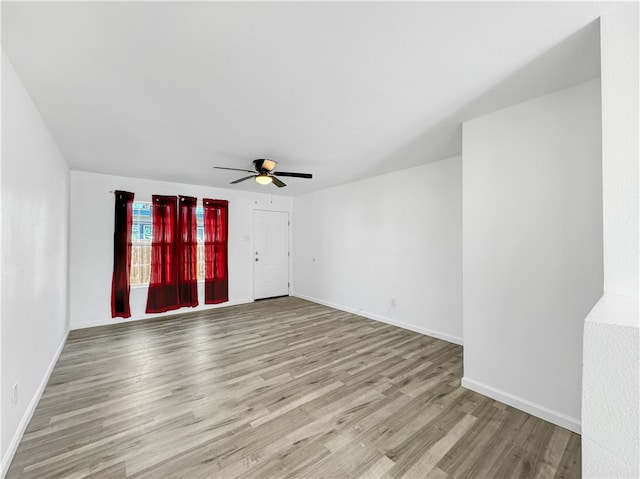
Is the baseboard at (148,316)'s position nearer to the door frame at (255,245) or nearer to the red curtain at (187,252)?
the red curtain at (187,252)

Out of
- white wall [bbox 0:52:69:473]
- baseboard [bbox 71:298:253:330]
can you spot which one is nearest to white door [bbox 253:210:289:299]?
baseboard [bbox 71:298:253:330]

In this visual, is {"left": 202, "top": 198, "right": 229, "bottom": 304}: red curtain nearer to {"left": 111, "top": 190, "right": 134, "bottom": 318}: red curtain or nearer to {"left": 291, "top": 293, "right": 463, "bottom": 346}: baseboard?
{"left": 111, "top": 190, "right": 134, "bottom": 318}: red curtain

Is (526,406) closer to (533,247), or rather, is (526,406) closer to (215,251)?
(533,247)

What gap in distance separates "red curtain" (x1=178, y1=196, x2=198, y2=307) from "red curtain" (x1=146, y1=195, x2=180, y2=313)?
73mm

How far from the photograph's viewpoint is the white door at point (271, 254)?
20.0 feet

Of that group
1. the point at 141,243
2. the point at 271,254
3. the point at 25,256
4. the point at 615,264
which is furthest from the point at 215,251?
the point at 615,264

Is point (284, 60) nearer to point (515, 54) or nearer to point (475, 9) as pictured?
point (475, 9)

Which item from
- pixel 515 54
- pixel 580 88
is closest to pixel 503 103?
pixel 580 88

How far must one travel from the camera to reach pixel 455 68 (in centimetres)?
174

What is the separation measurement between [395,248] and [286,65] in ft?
10.5

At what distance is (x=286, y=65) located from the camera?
169cm

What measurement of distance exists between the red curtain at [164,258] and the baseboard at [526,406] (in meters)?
4.65

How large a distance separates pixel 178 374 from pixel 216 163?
2610mm

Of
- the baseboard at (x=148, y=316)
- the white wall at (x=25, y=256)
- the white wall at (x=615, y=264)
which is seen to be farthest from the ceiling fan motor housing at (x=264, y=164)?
the baseboard at (x=148, y=316)
